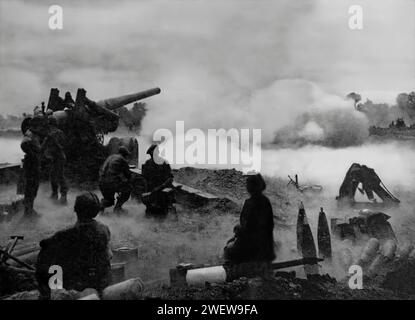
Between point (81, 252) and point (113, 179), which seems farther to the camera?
point (113, 179)

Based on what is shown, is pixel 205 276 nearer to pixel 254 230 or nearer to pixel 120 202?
pixel 254 230

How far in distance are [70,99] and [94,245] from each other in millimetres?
6955

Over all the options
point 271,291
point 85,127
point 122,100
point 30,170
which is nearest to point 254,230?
point 271,291

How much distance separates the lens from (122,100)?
1156 cm

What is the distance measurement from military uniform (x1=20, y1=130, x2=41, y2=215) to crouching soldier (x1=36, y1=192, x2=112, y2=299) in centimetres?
400

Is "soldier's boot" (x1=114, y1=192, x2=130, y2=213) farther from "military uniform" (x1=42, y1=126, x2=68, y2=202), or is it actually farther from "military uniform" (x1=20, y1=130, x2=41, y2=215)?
"military uniform" (x1=20, y1=130, x2=41, y2=215)

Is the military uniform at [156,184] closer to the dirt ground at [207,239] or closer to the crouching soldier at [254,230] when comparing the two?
the dirt ground at [207,239]

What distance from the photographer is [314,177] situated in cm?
984

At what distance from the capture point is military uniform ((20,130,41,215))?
9.13 meters

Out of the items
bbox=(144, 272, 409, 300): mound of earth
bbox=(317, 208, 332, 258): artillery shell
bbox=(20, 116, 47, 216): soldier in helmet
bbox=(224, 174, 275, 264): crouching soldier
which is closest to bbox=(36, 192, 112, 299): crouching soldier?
bbox=(144, 272, 409, 300): mound of earth

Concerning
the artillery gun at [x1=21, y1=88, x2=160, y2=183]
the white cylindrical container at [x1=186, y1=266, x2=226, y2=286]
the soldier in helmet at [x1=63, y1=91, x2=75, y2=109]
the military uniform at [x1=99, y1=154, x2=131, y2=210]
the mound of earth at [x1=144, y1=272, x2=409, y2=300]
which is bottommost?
the mound of earth at [x1=144, y1=272, x2=409, y2=300]

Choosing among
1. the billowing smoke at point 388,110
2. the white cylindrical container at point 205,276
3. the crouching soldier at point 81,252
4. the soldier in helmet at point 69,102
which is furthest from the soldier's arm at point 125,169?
the billowing smoke at point 388,110

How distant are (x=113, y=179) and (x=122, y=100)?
10.3ft

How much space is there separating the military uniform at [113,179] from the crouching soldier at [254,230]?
355cm
